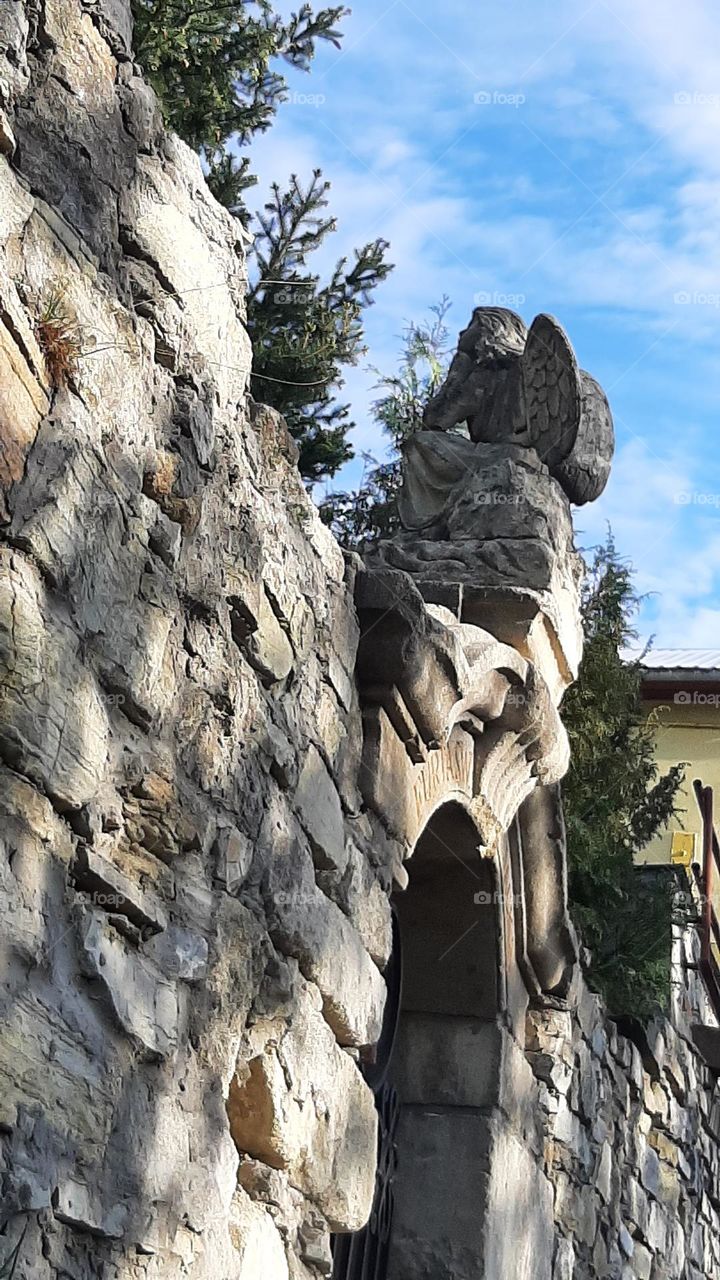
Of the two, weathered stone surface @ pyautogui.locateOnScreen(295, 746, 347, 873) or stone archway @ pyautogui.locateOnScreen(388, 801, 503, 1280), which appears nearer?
weathered stone surface @ pyautogui.locateOnScreen(295, 746, 347, 873)

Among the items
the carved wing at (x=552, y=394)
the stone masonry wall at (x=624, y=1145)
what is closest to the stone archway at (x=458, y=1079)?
the stone masonry wall at (x=624, y=1145)

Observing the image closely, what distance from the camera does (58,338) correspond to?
2.04 meters

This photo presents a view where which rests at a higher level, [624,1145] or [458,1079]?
[624,1145]

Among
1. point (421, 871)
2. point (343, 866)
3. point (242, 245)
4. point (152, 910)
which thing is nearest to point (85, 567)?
point (152, 910)

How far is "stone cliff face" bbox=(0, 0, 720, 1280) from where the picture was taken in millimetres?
1921

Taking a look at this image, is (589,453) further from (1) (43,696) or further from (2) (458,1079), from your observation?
(1) (43,696)

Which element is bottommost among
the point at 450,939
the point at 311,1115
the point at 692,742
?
the point at 311,1115

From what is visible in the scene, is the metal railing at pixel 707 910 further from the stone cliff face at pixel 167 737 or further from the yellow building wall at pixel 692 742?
the yellow building wall at pixel 692 742

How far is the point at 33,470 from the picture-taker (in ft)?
6.46

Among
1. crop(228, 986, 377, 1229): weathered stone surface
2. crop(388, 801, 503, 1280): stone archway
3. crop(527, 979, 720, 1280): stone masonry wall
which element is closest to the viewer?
crop(228, 986, 377, 1229): weathered stone surface

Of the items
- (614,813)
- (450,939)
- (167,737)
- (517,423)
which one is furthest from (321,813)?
(614,813)

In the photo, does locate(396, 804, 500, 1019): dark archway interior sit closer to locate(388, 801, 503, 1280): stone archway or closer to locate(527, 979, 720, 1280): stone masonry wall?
locate(388, 801, 503, 1280): stone archway

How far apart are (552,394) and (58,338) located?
3.22 meters

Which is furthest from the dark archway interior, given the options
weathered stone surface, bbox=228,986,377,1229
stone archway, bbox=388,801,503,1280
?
weathered stone surface, bbox=228,986,377,1229
